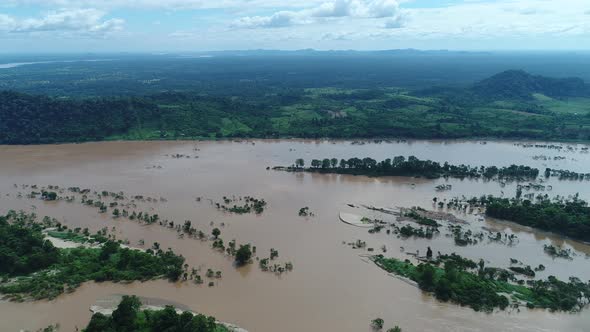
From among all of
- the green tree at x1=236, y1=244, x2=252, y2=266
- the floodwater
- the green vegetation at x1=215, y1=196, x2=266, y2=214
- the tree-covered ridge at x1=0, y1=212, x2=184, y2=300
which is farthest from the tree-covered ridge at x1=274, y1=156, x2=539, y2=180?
the tree-covered ridge at x1=0, y1=212, x2=184, y2=300

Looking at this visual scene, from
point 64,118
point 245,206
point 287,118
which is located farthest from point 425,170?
point 64,118

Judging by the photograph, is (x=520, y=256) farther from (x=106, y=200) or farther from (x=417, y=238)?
(x=106, y=200)

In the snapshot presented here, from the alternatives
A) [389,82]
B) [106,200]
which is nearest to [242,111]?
[106,200]

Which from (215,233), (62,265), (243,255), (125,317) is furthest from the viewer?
(215,233)

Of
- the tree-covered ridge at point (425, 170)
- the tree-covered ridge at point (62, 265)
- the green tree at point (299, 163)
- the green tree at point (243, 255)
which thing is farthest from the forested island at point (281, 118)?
the green tree at point (243, 255)

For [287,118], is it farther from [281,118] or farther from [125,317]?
[125,317]

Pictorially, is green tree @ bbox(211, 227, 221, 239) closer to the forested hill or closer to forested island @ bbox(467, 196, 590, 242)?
forested island @ bbox(467, 196, 590, 242)
